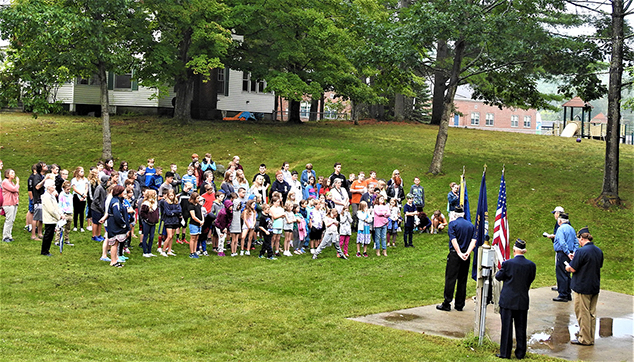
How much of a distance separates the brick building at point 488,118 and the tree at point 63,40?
203ft

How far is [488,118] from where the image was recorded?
88.8 m

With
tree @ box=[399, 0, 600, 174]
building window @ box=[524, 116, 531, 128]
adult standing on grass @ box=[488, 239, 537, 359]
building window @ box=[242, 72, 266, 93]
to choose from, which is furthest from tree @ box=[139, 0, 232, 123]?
building window @ box=[524, 116, 531, 128]

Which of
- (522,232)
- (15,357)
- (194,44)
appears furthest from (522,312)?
(194,44)

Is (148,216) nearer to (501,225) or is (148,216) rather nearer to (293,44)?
(501,225)

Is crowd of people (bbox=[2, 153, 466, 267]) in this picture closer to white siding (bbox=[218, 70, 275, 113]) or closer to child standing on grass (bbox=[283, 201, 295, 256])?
child standing on grass (bbox=[283, 201, 295, 256])

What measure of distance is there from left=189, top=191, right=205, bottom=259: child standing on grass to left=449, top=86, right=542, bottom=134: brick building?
234 ft

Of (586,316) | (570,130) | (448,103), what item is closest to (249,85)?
(448,103)

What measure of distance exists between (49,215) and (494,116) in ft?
267

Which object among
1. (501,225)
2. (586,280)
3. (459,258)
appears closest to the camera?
(586,280)

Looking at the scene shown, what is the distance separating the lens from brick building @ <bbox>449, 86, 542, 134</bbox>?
283 feet

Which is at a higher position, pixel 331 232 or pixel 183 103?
pixel 183 103

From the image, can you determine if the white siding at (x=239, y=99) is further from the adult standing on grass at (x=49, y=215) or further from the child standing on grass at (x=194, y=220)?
the adult standing on grass at (x=49, y=215)

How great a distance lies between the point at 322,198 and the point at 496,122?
251ft

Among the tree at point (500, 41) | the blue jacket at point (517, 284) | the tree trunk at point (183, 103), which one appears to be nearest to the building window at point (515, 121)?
the tree trunk at point (183, 103)
